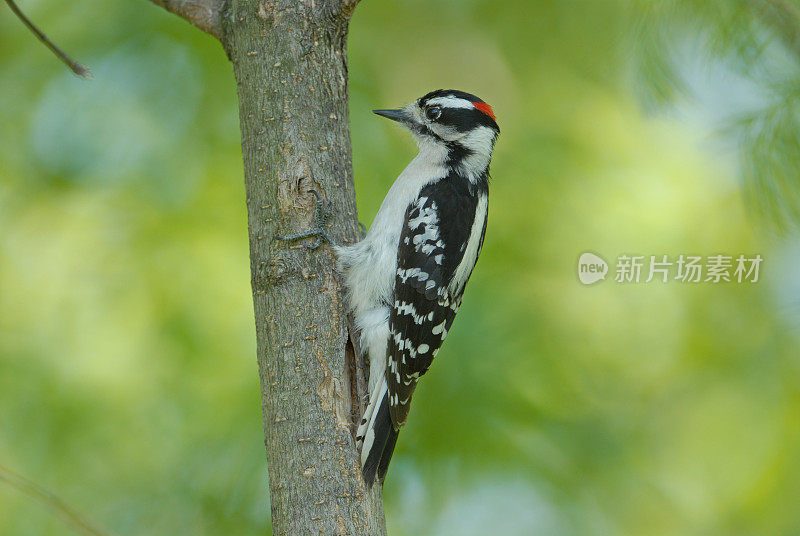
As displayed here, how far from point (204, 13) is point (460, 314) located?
165 centimetres

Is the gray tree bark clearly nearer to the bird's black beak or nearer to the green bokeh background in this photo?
the bird's black beak

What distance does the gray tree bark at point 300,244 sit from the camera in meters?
2.05

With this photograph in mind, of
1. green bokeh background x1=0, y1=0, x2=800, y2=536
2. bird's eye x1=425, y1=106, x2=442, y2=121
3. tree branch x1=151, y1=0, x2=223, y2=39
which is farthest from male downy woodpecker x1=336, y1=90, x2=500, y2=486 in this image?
tree branch x1=151, y1=0, x2=223, y2=39

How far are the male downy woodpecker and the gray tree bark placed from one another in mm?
161

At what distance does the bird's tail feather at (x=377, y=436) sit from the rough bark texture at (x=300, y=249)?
0.05m

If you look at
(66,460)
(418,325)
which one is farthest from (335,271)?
(66,460)

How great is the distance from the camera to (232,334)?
3479mm

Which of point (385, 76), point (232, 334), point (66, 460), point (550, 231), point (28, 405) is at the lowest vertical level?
point (66, 460)

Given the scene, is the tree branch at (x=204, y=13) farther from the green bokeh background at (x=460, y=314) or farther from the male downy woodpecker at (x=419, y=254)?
the green bokeh background at (x=460, y=314)

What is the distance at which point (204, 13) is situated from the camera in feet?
8.27

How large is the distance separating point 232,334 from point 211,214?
616mm

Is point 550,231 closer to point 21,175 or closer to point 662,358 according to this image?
point 662,358

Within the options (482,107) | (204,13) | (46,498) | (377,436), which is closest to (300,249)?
(377,436)

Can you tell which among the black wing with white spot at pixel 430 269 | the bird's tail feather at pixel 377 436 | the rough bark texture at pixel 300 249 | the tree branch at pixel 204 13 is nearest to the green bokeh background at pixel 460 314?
the black wing with white spot at pixel 430 269
